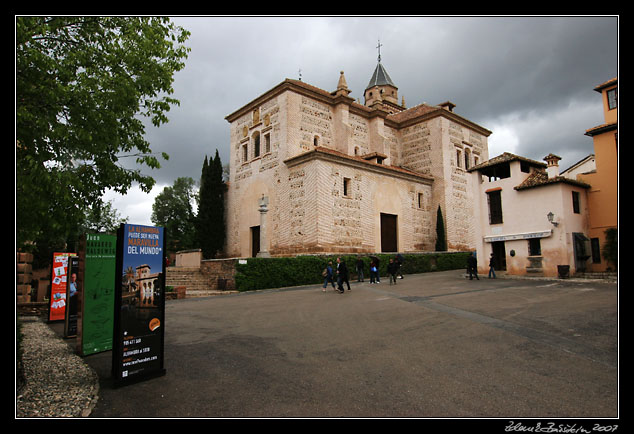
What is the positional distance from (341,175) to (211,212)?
484 inches

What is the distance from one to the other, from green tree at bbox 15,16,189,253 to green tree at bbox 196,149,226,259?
2526 centimetres

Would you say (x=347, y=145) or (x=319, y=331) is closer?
(x=319, y=331)

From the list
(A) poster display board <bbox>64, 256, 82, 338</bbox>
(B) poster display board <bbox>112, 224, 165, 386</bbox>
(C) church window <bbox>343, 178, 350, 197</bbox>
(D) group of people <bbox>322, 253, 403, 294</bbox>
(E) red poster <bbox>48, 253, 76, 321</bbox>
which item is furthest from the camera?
(C) church window <bbox>343, 178, 350, 197</bbox>

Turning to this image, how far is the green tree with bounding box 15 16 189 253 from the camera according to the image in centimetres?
511

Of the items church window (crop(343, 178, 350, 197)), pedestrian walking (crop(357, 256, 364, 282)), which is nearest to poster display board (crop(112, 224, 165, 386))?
pedestrian walking (crop(357, 256, 364, 282))

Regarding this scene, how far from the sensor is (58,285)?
1106cm

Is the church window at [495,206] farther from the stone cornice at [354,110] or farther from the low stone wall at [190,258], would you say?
the low stone wall at [190,258]

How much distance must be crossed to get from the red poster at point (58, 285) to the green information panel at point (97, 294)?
434 cm

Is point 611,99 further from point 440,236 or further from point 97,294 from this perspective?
point 97,294

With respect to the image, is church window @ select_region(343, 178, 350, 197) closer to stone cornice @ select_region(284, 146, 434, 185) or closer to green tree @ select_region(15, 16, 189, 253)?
stone cornice @ select_region(284, 146, 434, 185)

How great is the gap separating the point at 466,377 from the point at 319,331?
12.9 ft

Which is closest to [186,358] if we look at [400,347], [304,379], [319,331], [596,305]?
[304,379]

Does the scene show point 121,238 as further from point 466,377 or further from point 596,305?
point 596,305

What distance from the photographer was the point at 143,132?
273 inches
